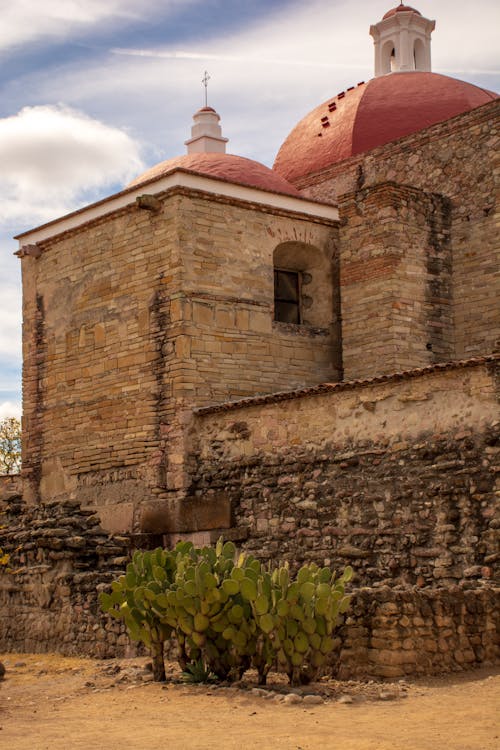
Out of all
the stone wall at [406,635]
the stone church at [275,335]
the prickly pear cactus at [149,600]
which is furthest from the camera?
→ the stone church at [275,335]

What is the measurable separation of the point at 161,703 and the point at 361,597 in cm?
191

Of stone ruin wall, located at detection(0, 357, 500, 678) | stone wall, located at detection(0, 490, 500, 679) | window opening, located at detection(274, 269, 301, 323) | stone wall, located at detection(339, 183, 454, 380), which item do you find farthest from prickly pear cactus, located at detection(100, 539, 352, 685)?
window opening, located at detection(274, 269, 301, 323)

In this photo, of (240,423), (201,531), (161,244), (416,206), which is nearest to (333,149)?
(416,206)

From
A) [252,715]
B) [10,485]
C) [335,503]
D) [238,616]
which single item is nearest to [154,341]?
[335,503]

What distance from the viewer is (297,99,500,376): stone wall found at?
16.6 metres

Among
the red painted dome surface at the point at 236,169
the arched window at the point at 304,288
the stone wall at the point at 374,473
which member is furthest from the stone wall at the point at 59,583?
the red painted dome surface at the point at 236,169

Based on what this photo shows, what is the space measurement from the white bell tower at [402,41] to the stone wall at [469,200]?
4518mm

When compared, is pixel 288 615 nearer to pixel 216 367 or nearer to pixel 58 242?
pixel 216 367

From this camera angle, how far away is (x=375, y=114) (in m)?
19.3

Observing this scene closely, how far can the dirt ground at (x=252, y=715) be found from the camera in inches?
271

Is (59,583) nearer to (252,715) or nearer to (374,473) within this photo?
(374,473)

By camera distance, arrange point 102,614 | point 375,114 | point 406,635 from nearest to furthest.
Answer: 1. point 406,635
2. point 102,614
3. point 375,114

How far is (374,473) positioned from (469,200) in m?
6.08

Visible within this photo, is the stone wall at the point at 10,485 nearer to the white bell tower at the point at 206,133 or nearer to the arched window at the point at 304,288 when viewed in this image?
the arched window at the point at 304,288
